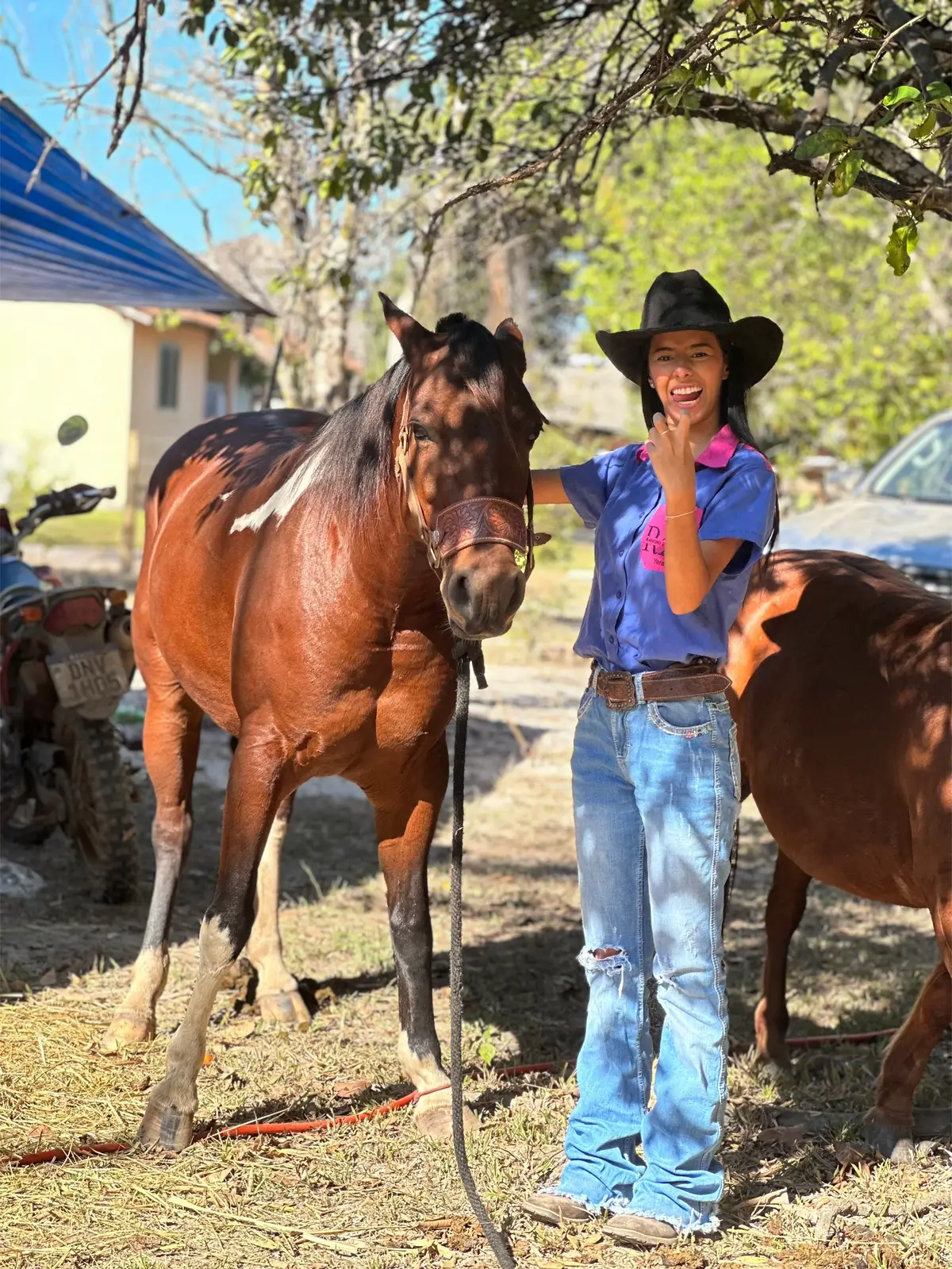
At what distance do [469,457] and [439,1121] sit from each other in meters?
1.86

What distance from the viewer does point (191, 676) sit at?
4375 mm

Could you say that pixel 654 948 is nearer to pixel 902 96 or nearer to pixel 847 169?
pixel 847 169

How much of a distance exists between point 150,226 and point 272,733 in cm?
395

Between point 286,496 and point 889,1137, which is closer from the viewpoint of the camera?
point 889,1137

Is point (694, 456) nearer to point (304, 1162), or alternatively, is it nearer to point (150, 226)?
point (304, 1162)

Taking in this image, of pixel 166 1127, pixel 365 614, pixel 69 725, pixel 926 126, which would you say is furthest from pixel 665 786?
pixel 69 725

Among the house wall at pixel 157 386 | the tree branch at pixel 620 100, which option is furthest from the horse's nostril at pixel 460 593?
the house wall at pixel 157 386

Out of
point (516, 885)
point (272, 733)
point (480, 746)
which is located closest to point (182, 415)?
point (480, 746)

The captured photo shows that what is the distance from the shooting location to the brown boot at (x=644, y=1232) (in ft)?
9.61

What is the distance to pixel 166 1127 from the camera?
138 inches

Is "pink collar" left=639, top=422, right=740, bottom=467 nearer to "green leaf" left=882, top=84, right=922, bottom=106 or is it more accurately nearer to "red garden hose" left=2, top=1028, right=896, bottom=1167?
"green leaf" left=882, top=84, right=922, bottom=106

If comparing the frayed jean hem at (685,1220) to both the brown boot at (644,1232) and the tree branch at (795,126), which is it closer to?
the brown boot at (644,1232)

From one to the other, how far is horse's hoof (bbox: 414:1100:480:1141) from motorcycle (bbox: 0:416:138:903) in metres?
2.27

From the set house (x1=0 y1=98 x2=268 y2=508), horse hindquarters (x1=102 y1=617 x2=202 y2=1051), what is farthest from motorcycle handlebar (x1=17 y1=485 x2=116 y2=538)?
horse hindquarters (x1=102 y1=617 x2=202 y2=1051)
